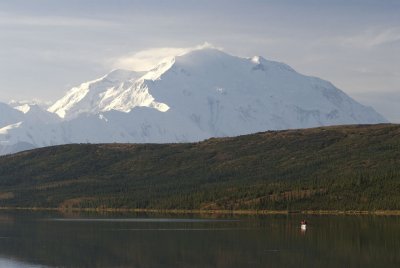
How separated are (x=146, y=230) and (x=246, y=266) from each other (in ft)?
200

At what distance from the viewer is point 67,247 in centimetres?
13000

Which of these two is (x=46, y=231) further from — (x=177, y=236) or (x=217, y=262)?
(x=217, y=262)

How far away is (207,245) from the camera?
129 m

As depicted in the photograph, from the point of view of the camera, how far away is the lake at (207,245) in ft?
359

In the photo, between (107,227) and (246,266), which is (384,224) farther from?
(246,266)

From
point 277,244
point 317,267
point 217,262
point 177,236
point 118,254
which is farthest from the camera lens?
point 177,236

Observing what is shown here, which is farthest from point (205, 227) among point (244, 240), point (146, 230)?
point (244, 240)

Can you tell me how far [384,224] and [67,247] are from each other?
60.3m

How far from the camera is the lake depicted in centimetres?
10950

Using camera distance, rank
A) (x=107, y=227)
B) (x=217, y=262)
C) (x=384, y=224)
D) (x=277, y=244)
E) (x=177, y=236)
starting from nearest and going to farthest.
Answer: (x=217, y=262) < (x=277, y=244) < (x=177, y=236) < (x=384, y=224) < (x=107, y=227)

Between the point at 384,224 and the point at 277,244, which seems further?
the point at 384,224

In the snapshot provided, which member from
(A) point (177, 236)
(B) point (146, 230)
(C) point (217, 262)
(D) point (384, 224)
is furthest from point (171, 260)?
(D) point (384, 224)

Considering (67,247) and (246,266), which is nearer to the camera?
(246,266)

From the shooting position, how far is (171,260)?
11150 centimetres
